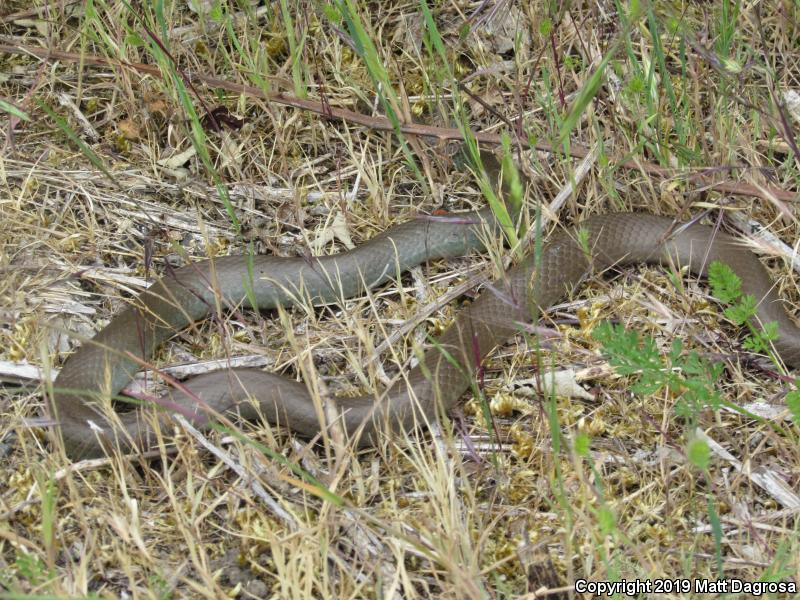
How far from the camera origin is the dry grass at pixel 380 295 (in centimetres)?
247

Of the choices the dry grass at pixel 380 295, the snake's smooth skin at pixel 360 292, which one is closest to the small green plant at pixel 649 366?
the dry grass at pixel 380 295

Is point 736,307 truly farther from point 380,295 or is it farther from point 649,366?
point 380,295

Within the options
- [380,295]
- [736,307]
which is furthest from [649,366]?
[380,295]

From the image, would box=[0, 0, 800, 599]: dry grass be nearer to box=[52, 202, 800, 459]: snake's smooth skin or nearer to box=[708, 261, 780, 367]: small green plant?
box=[52, 202, 800, 459]: snake's smooth skin

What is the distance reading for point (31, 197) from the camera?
360 centimetres

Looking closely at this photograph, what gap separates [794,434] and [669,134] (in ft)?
4.49

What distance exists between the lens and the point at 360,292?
11.4 feet

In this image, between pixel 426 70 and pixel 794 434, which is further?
pixel 426 70

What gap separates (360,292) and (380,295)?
0.08m

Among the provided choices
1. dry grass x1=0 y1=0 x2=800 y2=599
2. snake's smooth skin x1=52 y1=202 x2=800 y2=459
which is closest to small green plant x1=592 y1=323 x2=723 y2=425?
dry grass x1=0 y1=0 x2=800 y2=599

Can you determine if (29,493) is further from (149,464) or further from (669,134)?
(669,134)

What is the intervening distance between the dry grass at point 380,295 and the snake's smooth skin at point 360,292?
0.29 ft

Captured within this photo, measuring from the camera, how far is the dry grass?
2473 mm

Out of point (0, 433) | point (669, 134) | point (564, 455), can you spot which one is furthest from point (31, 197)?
point (669, 134)
